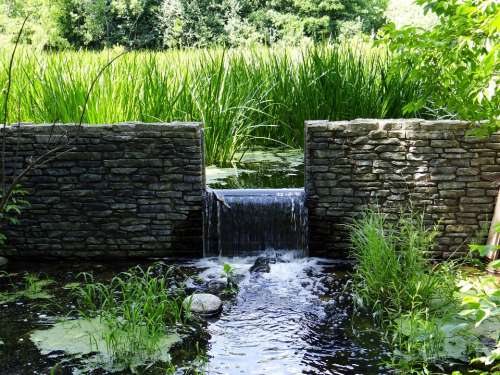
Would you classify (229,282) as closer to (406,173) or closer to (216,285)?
(216,285)

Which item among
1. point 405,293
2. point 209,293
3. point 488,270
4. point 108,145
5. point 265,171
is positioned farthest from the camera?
point 265,171

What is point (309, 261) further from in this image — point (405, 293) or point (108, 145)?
point (108, 145)

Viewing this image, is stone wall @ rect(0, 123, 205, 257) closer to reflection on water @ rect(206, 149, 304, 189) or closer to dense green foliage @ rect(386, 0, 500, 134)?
reflection on water @ rect(206, 149, 304, 189)

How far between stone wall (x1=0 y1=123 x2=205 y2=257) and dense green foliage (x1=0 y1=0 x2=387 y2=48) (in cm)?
1593

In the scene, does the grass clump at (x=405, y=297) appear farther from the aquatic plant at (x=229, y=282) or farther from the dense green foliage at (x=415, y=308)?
the aquatic plant at (x=229, y=282)

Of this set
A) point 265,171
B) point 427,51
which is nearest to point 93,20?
point 265,171

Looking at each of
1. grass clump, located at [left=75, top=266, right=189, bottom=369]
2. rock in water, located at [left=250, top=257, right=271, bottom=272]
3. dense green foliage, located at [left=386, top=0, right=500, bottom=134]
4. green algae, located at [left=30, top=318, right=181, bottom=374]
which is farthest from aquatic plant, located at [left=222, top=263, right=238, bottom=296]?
dense green foliage, located at [left=386, top=0, right=500, bottom=134]

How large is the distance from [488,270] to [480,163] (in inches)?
35.4

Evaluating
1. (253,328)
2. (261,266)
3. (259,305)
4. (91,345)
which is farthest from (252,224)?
(91,345)

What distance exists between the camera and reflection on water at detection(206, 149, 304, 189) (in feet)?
20.5

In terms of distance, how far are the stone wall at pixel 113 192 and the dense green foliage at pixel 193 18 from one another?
15.9 metres

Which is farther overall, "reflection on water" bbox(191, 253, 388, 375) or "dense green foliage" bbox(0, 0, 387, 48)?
"dense green foliage" bbox(0, 0, 387, 48)

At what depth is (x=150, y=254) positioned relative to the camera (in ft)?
18.3

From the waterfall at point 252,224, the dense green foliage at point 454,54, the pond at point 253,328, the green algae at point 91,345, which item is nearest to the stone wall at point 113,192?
the waterfall at point 252,224
